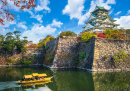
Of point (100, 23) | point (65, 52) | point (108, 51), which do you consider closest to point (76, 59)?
point (65, 52)

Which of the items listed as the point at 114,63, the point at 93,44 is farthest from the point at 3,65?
the point at 114,63

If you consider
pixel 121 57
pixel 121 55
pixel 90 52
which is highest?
pixel 90 52

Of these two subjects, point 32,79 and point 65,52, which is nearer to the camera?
point 32,79

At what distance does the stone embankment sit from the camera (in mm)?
17672

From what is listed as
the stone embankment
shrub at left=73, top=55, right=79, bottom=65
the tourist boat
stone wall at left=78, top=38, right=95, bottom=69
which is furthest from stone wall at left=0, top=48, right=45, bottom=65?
the tourist boat

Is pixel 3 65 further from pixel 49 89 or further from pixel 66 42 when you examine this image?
pixel 49 89

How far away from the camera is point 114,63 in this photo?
17.9 meters

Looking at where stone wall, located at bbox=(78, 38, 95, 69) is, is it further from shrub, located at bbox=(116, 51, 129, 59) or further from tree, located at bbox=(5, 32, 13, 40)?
tree, located at bbox=(5, 32, 13, 40)

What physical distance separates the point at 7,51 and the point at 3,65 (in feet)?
11.1

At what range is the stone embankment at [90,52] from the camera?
1767cm

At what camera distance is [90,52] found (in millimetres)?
18953

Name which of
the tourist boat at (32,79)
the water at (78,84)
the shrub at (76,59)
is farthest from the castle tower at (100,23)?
the tourist boat at (32,79)

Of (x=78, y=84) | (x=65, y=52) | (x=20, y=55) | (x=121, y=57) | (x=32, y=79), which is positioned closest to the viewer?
(x=78, y=84)

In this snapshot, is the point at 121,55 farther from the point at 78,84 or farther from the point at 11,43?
the point at 11,43
